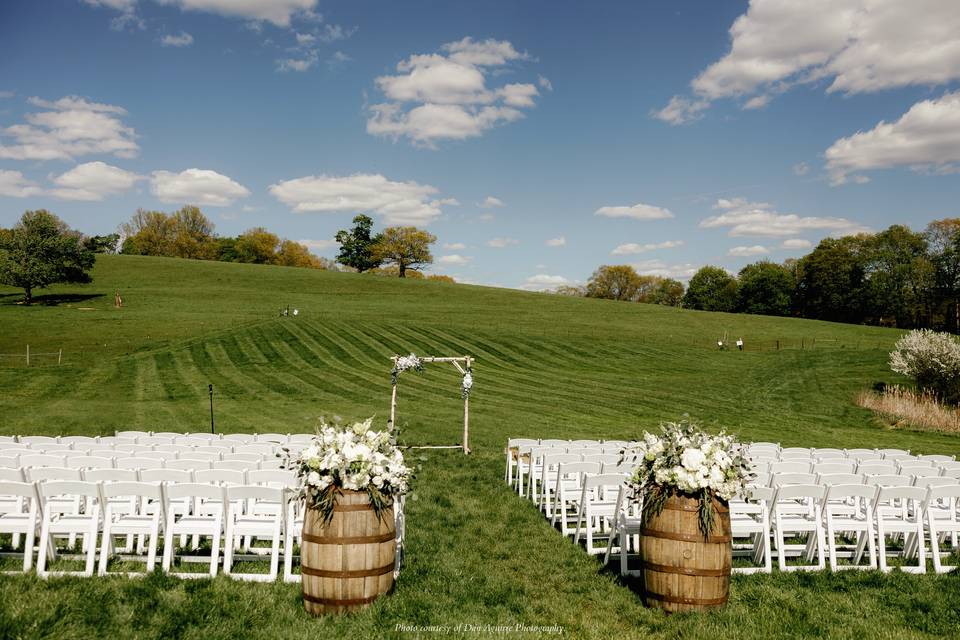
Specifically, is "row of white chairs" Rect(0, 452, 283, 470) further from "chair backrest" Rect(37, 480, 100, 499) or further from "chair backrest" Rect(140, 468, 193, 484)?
"chair backrest" Rect(37, 480, 100, 499)

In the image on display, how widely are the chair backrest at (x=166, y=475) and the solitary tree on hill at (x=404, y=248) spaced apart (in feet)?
299

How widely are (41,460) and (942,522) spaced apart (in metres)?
12.1

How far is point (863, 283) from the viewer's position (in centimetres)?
7769

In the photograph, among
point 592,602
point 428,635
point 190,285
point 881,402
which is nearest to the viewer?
point 428,635

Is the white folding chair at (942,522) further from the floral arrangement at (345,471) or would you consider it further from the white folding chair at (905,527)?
the floral arrangement at (345,471)

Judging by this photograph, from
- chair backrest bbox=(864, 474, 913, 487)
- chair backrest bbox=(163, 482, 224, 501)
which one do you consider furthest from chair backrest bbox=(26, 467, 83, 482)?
chair backrest bbox=(864, 474, 913, 487)

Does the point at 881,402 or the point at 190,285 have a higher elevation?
the point at 190,285

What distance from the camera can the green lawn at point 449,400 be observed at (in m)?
5.64

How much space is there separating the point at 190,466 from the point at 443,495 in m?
4.11

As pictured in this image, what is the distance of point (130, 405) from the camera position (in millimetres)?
23703

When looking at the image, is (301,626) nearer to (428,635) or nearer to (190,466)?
(428,635)

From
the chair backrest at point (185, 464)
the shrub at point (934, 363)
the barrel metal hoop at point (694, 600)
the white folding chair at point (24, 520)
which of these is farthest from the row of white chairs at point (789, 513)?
the shrub at point (934, 363)

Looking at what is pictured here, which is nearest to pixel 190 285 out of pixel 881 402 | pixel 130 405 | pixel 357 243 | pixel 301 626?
pixel 357 243

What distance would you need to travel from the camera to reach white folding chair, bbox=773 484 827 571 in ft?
23.1
